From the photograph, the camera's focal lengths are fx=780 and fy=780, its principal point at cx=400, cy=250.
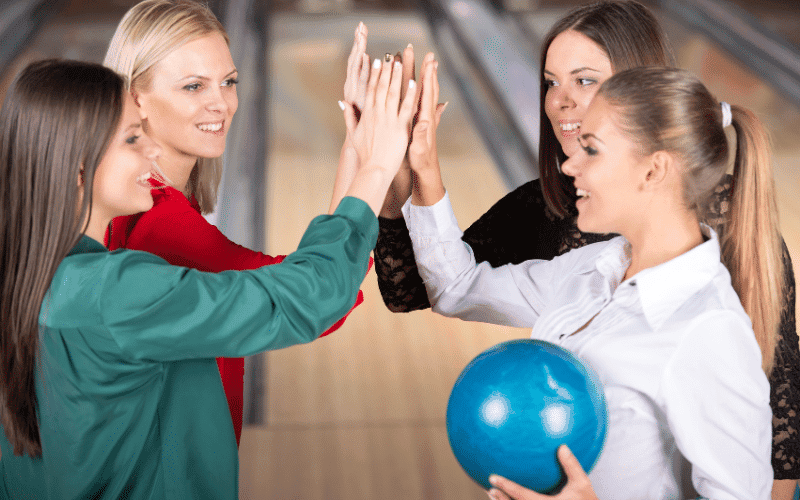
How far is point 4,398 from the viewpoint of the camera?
92 cm

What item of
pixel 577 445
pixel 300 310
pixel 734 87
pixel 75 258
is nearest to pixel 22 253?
pixel 75 258

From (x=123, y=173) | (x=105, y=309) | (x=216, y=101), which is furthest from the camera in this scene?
(x=216, y=101)

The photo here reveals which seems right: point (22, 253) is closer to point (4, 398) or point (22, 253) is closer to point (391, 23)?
point (4, 398)

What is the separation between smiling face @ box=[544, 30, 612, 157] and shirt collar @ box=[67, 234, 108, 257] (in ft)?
2.31

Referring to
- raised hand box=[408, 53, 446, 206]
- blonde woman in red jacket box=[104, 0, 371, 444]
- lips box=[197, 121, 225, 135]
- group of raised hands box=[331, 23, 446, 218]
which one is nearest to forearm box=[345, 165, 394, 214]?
group of raised hands box=[331, 23, 446, 218]

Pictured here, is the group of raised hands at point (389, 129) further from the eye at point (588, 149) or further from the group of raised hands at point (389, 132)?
the eye at point (588, 149)

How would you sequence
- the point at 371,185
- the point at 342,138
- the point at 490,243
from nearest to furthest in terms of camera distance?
1. the point at 371,185
2. the point at 490,243
3. the point at 342,138

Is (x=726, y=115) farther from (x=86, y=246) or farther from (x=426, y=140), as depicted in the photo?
(x=86, y=246)

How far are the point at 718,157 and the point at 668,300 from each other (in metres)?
0.20

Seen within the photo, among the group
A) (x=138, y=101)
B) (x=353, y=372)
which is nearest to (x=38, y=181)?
(x=138, y=101)

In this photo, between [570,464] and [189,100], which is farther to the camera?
[189,100]

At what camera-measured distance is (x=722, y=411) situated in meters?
0.86

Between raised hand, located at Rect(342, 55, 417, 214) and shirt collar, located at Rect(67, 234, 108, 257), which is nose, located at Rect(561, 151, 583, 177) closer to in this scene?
raised hand, located at Rect(342, 55, 417, 214)

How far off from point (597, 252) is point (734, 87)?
285cm
